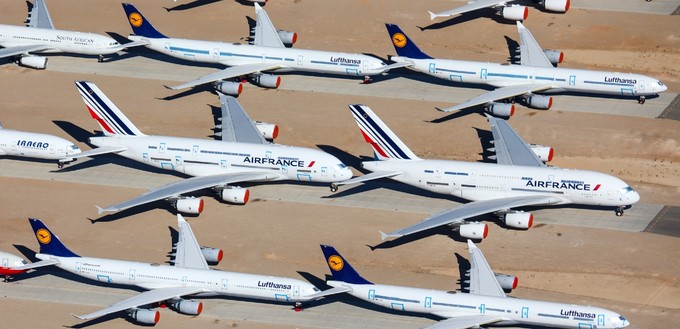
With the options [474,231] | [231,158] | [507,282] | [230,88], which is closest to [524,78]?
[474,231]

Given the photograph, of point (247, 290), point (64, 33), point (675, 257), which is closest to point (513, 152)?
point (675, 257)

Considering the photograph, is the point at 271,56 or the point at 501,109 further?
the point at 271,56

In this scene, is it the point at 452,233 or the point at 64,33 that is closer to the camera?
the point at 452,233

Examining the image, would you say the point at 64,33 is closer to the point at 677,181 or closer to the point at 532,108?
the point at 532,108

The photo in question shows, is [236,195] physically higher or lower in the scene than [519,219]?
higher

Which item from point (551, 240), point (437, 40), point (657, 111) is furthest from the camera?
point (437, 40)

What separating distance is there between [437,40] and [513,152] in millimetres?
24867

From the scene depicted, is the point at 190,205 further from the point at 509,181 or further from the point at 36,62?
the point at 36,62

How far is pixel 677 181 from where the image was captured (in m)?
156

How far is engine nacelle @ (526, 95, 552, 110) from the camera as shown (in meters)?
165

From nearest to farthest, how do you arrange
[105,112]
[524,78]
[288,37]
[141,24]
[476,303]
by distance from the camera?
[476,303] → [105,112] → [524,78] → [141,24] → [288,37]

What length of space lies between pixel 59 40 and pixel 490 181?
46466mm

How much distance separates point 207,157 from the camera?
15538 centimetres

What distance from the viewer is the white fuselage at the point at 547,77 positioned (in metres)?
166
